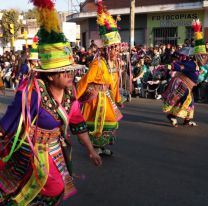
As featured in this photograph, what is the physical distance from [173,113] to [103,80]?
103 inches

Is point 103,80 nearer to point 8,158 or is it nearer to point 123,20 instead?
point 8,158

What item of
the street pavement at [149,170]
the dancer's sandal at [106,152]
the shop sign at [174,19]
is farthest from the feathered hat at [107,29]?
the shop sign at [174,19]

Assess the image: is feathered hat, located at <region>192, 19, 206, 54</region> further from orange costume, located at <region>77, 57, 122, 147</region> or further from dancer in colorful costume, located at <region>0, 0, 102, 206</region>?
dancer in colorful costume, located at <region>0, 0, 102, 206</region>

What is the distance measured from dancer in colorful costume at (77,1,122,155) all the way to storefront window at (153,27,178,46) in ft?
54.7

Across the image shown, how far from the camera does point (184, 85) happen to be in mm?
7188

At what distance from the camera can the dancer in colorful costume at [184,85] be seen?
277 inches

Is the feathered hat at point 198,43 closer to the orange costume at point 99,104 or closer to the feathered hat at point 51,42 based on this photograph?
the orange costume at point 99,104

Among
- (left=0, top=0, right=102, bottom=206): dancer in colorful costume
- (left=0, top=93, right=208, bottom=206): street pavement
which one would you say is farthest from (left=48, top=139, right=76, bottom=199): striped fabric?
(left=0, top=93, right=208, bottom=206): street pavement

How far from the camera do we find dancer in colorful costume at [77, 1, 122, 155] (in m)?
5.02

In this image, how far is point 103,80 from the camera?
5.09m

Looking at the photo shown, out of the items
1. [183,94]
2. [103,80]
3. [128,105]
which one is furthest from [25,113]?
[128,105]

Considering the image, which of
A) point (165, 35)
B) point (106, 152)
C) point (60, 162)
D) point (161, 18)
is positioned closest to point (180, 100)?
point (106, 152)

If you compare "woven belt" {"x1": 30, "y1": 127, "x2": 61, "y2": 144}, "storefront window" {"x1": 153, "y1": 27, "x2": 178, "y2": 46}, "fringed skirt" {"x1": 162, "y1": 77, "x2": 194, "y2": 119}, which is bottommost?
"fringed skirt" {"x1": 162, "y1": 77, "x2": 194, "y2": 119}

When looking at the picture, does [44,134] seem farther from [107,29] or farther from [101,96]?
[107,29]
